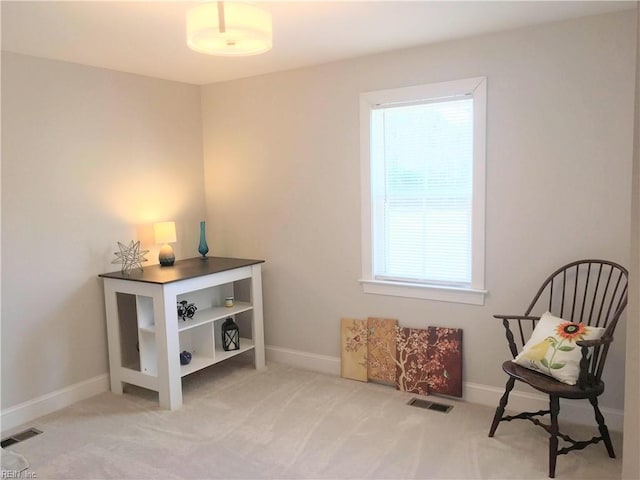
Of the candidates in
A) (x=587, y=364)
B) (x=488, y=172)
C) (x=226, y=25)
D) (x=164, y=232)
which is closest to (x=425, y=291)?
(x=488, y=172)

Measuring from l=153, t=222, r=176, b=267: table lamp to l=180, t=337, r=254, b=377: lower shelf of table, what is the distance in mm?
748

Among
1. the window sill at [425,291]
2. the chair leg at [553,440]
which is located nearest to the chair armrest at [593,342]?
the chair leg at [553,440]

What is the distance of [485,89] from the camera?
3.08 metres

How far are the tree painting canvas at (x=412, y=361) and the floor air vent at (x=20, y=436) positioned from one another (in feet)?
7.51

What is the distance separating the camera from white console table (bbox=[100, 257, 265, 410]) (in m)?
3.26

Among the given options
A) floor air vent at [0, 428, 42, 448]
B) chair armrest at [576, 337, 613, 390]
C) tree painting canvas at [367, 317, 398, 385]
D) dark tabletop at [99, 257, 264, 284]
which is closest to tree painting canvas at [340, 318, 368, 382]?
tree painting canvas at [367, 317, 398, 385]

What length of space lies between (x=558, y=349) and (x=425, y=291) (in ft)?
3.35

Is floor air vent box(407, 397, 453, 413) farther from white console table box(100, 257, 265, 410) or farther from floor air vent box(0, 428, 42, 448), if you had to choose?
floor air vent box(0, 428, 42, 448)

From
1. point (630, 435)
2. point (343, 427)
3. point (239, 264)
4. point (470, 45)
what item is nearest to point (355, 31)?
point (470, 45)

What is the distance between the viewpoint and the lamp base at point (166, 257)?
3.87 m

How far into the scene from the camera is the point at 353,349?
3725 millimetres

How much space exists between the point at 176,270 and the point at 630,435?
3.29 meters

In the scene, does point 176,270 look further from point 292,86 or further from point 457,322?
point 457,322

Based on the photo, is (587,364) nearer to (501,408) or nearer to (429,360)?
(501,408)
